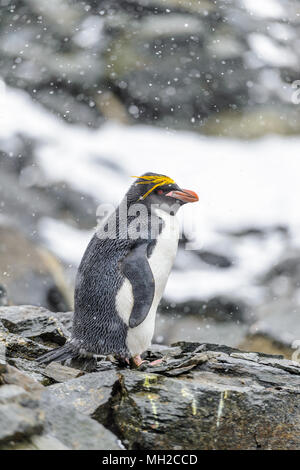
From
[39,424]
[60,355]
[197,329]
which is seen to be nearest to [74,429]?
[39,424]

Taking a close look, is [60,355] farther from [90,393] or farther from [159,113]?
[159,113]

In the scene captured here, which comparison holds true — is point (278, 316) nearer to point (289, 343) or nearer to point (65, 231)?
point (289, 343)

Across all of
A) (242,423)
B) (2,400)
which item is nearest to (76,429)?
(2,400)

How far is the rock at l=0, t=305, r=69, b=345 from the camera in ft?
9.66

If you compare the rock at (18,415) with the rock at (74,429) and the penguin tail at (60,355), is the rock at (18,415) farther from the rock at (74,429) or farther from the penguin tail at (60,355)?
the penguin tail at (60,355)

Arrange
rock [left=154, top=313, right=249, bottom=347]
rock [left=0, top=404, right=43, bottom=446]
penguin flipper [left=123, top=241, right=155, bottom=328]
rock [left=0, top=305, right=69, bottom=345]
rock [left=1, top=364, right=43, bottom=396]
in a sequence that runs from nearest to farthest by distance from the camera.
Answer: rock [left=0, top=404, right=43, bottom=446] → rock [left=1, top=364, right=43, bottom=396] → penguin flipper [left=123, top=241, right=155, bottom=328] → rock [left=0, top=305, right=69, bottom=345] → rock [left=154, top=313, right=249, bottom=347]

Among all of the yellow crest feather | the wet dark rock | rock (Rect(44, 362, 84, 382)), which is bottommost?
the wet dark rock

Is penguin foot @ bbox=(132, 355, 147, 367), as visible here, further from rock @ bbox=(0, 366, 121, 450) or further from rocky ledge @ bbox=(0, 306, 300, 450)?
rock @ bbox=(0, 366, 121, 450)

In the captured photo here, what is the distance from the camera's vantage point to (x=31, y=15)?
37.3 ft

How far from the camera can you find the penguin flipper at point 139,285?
2439mm

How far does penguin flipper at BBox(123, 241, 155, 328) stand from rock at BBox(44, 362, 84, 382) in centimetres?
32

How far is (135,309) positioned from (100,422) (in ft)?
2.18

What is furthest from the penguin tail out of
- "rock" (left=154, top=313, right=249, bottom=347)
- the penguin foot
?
"rock" (left=154, top=313, right=249, bottom=347)

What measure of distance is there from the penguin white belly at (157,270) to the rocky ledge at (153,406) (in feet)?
0.44
